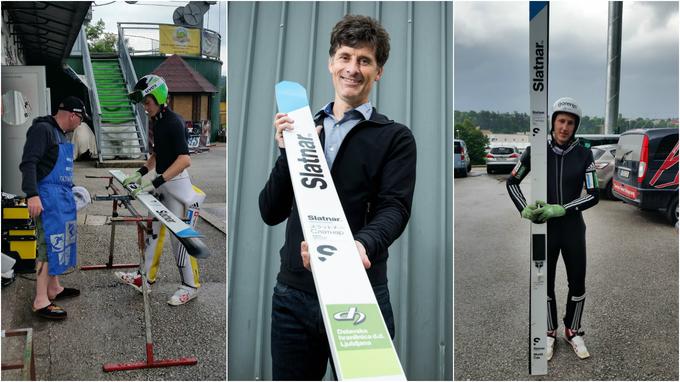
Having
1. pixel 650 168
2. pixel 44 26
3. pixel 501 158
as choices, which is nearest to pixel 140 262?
pixel 44 26

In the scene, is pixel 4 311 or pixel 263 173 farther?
pixel 263 173

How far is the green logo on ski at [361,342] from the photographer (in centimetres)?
107

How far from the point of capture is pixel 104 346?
6.22 ft

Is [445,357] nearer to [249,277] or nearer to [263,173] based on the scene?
[249,277]

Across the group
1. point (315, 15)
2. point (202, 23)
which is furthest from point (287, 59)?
point (202, 23)

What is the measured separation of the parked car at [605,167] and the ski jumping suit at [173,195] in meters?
1.31

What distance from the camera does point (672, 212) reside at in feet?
6.77

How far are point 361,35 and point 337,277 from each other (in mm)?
555

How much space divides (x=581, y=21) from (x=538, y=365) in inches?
47.3

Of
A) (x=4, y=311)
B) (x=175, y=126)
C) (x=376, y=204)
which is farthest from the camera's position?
(x=175, y=126)

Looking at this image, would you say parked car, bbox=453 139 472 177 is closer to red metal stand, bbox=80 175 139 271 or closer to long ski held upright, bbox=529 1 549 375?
long ski held upright, bbox=529 1 549 375

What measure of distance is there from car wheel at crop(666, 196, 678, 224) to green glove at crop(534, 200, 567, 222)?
1.41 ft

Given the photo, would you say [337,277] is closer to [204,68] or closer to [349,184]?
[349,184]

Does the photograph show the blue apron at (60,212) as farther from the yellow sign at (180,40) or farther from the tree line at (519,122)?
the tree line at (519,122)
